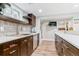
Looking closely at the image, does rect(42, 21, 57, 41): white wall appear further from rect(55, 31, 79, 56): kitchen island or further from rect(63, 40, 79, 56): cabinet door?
rect(63, 40, 79, 56): cabinet door

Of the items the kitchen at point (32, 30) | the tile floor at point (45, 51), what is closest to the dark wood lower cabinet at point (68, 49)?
the kitchen at point (32, 30)

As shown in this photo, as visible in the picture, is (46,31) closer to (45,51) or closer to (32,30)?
(32,30)

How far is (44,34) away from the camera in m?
8.57

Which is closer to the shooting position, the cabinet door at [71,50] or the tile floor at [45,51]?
the cabinet door at [71,50]

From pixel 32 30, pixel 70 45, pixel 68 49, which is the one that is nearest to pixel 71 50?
pixel 70 45

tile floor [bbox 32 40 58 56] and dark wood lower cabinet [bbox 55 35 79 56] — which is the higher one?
dark wood lower cabinet [bbox 55 35 79 56]

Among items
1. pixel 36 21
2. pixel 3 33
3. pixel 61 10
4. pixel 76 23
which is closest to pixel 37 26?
pixel 36 21

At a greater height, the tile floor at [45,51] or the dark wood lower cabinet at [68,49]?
the dark wood lower cabinet at [68,49]

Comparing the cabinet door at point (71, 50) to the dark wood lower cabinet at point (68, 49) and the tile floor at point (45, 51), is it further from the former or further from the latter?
the tile floor at point (45, 51)

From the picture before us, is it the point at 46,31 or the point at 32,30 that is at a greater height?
the point at 32,30

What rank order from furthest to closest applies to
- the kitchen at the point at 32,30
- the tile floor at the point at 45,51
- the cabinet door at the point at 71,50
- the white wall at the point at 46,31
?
the white wall at the point at 46,31 < the tile floor at the point at 45,51 < the kitchen at the point at 32,30 < the cabinet door at the point at 71,50

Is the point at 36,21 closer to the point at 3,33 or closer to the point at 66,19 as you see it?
the point at 66,19

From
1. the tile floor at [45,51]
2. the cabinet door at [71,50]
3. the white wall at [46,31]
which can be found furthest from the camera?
the white wall at [46,31]

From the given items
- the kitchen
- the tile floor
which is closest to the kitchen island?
the kitchen
